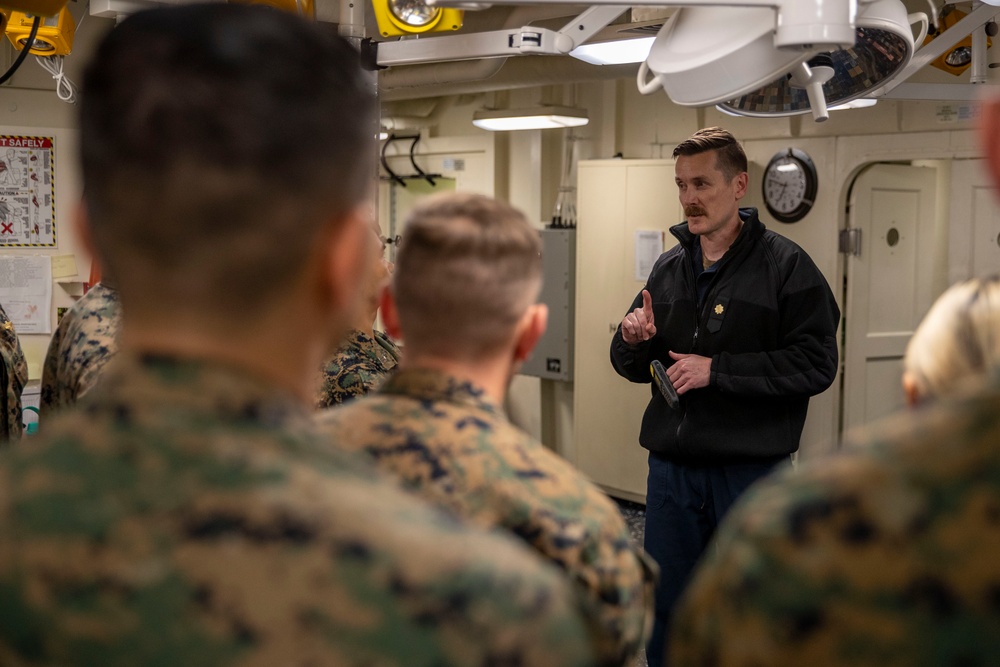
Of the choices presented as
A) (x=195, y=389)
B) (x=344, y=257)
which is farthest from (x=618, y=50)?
(x=195, y=389)

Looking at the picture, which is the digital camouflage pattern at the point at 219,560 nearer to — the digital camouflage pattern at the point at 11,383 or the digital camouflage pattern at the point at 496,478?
the digital camouflage pattern at the point at 496,478

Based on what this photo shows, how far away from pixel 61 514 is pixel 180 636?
11cm

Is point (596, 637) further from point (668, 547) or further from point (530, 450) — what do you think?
point (668, 547)

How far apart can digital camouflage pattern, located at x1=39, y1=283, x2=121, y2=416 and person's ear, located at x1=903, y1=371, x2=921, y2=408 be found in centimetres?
158

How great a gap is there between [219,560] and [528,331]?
2.33 ft

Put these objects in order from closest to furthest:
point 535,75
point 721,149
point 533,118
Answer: point 721,149 → point 535,75 → point 533,118

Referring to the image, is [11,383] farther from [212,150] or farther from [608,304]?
[608,304]

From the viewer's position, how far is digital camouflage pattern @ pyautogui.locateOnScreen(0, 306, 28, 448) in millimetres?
2404

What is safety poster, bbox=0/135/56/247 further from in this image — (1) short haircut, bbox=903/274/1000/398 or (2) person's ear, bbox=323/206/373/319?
(1) short haircut, bbox=903/274/1000/398

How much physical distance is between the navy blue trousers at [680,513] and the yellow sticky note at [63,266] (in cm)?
302

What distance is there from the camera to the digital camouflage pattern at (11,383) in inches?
94.7

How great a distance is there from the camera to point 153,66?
0.68m

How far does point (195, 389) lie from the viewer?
0.66 m

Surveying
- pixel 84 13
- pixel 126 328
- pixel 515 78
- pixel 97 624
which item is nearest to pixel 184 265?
pixel 126 328
